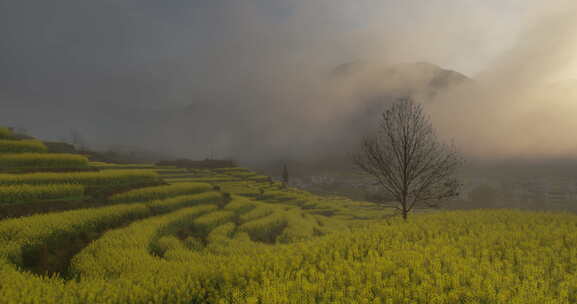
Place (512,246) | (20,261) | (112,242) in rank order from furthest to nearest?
1. (112,242)
2. (20,261)
3. (512,246)

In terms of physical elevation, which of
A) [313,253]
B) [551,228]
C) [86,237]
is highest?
[551,228]

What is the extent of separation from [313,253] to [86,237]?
39.3ft

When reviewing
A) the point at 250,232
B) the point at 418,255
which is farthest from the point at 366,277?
the point at 250,232

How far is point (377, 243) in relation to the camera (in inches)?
344

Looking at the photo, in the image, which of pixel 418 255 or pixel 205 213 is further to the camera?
pixel 205 213

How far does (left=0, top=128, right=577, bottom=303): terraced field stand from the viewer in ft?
17.4

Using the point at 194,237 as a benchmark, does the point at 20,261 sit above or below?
above

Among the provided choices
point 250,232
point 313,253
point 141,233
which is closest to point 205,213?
point 250,232

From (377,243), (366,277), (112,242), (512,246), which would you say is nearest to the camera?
(366,277)

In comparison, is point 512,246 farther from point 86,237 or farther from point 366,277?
point 86,237

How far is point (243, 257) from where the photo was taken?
8867 millimetres

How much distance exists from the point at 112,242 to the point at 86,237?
106 inches

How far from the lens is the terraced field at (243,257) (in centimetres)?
531

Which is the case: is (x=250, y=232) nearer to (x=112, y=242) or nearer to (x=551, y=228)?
(x=112, y=242)
